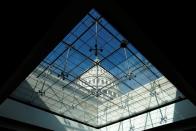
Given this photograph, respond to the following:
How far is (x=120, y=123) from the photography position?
84.8 ft

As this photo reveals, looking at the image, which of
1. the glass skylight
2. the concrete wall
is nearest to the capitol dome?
the glass skylight

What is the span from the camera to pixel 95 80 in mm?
24266

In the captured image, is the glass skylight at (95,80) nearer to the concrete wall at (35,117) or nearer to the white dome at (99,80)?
the white dome at (99,80)

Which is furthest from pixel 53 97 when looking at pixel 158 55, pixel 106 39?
pixel 158 55

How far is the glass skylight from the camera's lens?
19.2 m

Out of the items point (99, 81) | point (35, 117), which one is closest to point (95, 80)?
point (99, 81)

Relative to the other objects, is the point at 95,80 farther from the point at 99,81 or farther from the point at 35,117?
the point at 35,117

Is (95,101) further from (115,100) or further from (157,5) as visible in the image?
(157,5)

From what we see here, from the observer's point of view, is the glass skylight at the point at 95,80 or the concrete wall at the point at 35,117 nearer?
the glass skylight at the point at 95,80

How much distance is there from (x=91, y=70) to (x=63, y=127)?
25.1 feet

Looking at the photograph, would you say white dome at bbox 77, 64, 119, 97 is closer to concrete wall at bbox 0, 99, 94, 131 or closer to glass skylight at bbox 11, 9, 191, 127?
glass skylight at bbox 11, 9, 191, 127

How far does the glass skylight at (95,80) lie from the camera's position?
19.2 meters

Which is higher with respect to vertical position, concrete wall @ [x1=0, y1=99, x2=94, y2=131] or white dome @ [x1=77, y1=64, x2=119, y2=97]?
white dome @ [x1=77, y1=64, x2=119, y2=97]

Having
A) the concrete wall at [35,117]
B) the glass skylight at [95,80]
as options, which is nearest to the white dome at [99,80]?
the glass skylight at [95,80]
